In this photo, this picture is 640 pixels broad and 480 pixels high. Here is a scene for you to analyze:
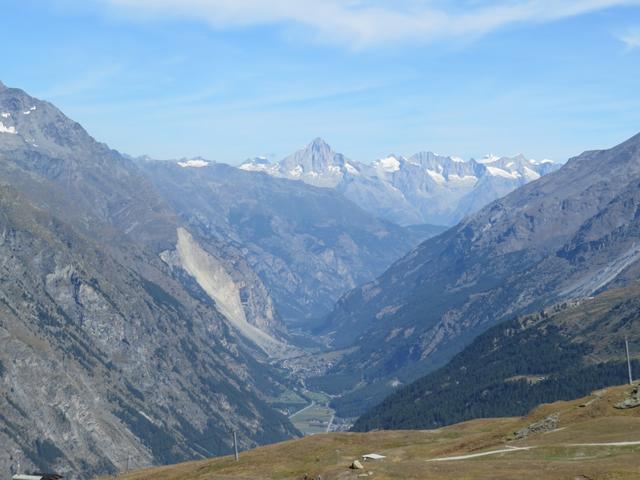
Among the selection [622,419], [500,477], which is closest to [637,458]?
[500,477]

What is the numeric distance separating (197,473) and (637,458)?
98.4 m

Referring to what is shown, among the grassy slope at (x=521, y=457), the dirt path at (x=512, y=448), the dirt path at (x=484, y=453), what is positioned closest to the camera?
the grassy slope at (x=521, y=457)

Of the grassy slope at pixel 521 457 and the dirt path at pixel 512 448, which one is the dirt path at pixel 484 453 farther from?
the grassy slope at pixel 521 457

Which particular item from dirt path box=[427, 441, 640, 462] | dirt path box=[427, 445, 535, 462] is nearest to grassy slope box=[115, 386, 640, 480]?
dirt path box=[427, 441, 640, 462]

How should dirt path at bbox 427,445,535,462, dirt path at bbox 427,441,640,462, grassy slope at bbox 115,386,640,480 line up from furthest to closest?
1. dirt path at bbox 427,445,535,462
2. dirt path at bbox 427,441,640,462
3. grassy slope at bbox 115,386,640,480

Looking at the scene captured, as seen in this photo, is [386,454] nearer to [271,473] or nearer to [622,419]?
[271,473]

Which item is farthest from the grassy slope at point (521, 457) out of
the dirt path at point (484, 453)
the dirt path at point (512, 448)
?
the dirt path at point (484, 453)

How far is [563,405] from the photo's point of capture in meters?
189

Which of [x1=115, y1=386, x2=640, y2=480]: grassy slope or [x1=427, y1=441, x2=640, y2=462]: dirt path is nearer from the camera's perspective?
[x1=115, y1=386, x2=640, y2=480]: grassy slope

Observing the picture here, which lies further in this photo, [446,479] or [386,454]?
[386,454]

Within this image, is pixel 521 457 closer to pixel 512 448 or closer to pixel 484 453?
pixel 512 448

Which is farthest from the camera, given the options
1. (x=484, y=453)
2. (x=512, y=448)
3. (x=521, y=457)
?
(x=484, y=453)

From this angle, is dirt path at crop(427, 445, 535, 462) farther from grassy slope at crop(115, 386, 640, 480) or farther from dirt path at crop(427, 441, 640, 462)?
grassy slope at crop(115, 386, 640, 480)

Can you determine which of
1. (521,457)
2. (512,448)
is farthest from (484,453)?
(521,457)
